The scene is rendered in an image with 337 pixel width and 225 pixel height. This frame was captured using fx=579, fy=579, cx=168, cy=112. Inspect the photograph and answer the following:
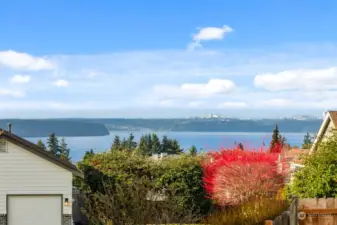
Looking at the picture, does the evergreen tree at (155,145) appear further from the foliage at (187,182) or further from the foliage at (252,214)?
the foliage at (252,214)

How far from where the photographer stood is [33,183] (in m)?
21.8

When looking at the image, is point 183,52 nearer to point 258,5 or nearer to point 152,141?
point 258,5

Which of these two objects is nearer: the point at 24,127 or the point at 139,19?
the point at 139,19

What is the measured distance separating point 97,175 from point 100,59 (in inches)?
690

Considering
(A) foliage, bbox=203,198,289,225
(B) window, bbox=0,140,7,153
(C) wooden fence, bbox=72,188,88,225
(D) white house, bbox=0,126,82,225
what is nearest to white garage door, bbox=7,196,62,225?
(D) white house, bbox=0,126,82,225

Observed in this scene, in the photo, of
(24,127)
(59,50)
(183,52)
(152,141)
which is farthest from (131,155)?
(24,127)

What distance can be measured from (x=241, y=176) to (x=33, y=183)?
8.09 metres

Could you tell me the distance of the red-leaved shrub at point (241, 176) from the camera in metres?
22.9

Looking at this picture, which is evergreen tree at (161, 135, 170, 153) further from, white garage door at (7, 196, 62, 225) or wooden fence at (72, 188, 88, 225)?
white garage door at (7, 196, 62, 225)

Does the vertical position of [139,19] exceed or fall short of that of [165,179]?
it exceeds it

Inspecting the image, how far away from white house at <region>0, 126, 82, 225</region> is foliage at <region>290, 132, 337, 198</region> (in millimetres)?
10224

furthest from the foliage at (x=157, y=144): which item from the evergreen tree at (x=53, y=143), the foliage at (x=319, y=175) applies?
the foliage at (x=319, y=175)

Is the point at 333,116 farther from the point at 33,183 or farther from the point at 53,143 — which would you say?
the point at 53,143

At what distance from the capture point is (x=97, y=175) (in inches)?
936
